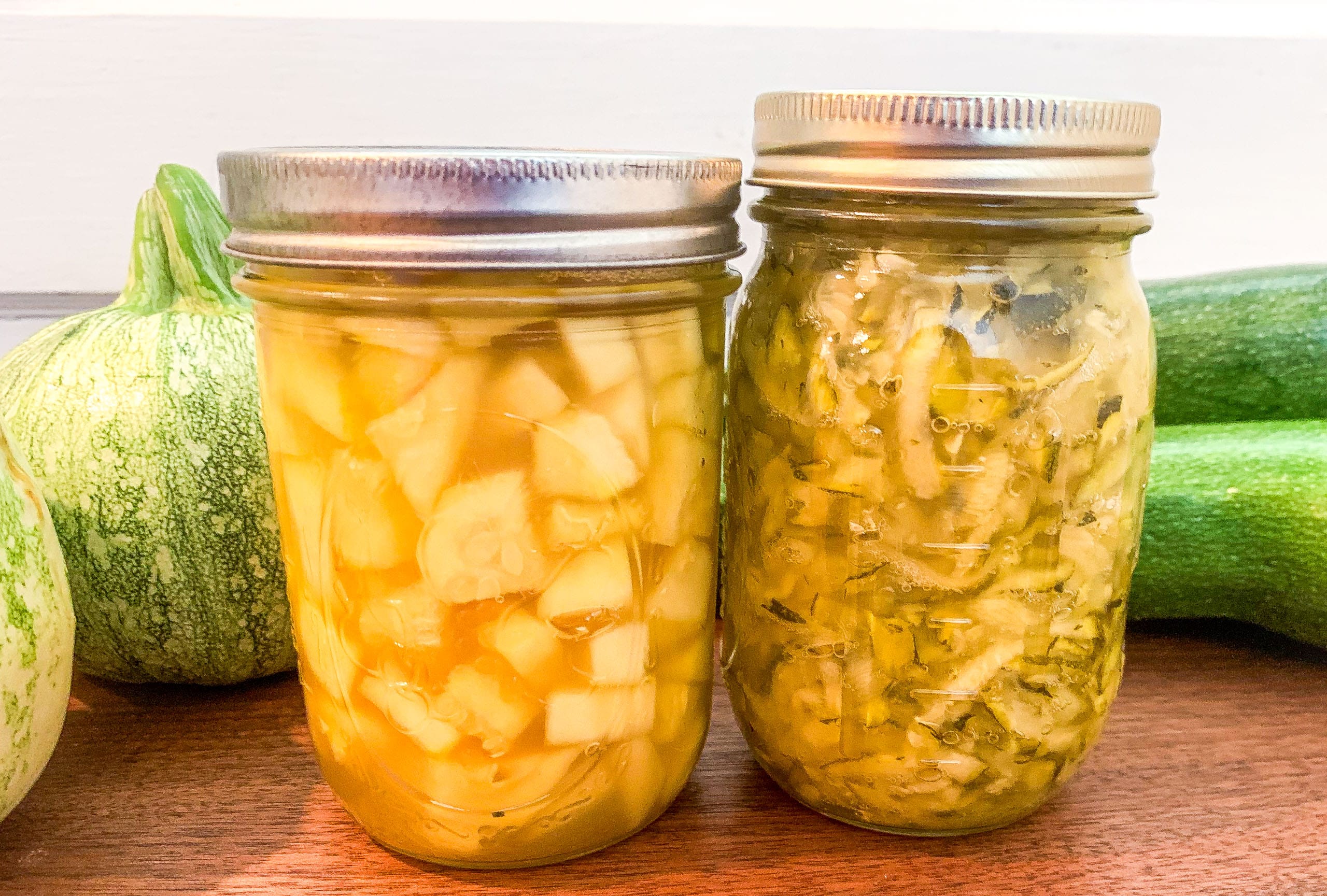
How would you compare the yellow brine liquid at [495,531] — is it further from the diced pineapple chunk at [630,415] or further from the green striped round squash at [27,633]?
the green striped round squash at [27,633]

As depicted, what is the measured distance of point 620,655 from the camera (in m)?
0.49

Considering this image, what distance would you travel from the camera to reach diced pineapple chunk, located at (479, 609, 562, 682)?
462 millimetres

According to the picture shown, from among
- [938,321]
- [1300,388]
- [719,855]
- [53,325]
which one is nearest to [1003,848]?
[719,855]

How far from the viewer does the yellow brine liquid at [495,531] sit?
44 centimetres

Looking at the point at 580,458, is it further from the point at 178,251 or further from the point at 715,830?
the point at 178,251

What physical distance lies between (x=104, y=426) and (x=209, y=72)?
35 centimetres

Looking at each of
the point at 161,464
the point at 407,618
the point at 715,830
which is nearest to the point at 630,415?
the point at 407,618

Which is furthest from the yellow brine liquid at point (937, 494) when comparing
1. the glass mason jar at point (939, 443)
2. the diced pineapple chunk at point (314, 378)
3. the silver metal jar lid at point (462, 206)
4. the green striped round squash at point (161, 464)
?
the green striped round squash at point (161, 464)

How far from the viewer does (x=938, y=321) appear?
1.52ft

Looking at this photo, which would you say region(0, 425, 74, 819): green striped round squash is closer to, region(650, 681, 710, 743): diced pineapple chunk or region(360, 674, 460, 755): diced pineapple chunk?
region(360, 674, 460, 755): diced pineapple chunk

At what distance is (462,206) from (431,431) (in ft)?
0.34

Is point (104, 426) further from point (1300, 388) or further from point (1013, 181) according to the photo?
point (1300, 388)

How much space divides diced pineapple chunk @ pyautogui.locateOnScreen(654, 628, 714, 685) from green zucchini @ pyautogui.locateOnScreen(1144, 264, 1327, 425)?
20.8 inches

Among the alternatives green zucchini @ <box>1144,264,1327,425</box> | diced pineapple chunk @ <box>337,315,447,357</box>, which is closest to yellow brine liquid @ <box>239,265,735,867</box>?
diced pineapple chunk @ <box>337,315,447,357</box>
